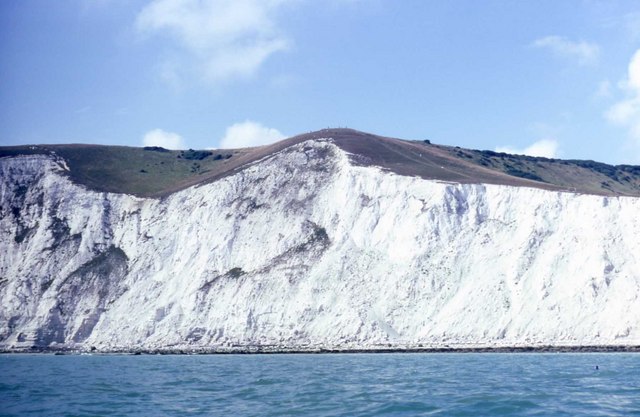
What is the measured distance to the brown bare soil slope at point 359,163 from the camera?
262 feet

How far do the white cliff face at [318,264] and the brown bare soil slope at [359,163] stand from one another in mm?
3035

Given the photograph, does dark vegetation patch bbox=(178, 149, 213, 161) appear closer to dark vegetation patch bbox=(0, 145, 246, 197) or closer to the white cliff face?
dark vegetation patch bbox=(0, 145, 246, 197)

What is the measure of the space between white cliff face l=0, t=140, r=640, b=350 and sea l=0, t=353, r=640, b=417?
46.4 feet

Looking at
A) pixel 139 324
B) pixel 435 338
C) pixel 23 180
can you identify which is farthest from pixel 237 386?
pixel 23 180

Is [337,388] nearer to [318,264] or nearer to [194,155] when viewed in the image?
[318,264]

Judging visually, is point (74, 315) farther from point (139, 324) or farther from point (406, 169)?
point (406, 169)

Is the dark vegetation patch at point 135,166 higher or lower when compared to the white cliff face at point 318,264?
higher

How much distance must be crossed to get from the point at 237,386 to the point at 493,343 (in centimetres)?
3031

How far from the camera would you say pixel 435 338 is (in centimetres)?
5812

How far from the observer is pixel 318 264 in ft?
219

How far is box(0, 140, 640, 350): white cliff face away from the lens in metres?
58.9

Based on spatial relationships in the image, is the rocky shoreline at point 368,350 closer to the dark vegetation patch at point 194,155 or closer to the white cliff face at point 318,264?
the white cliff face at point 318,264

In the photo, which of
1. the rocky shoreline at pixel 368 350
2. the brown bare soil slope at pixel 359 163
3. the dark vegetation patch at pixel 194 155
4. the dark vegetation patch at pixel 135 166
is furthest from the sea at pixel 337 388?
the dark vegetation patch at pixel 194 155

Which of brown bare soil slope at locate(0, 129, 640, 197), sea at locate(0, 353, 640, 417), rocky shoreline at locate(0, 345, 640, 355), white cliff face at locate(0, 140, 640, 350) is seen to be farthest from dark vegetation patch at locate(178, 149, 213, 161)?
sea at locate(0, 353, 640, 417)
